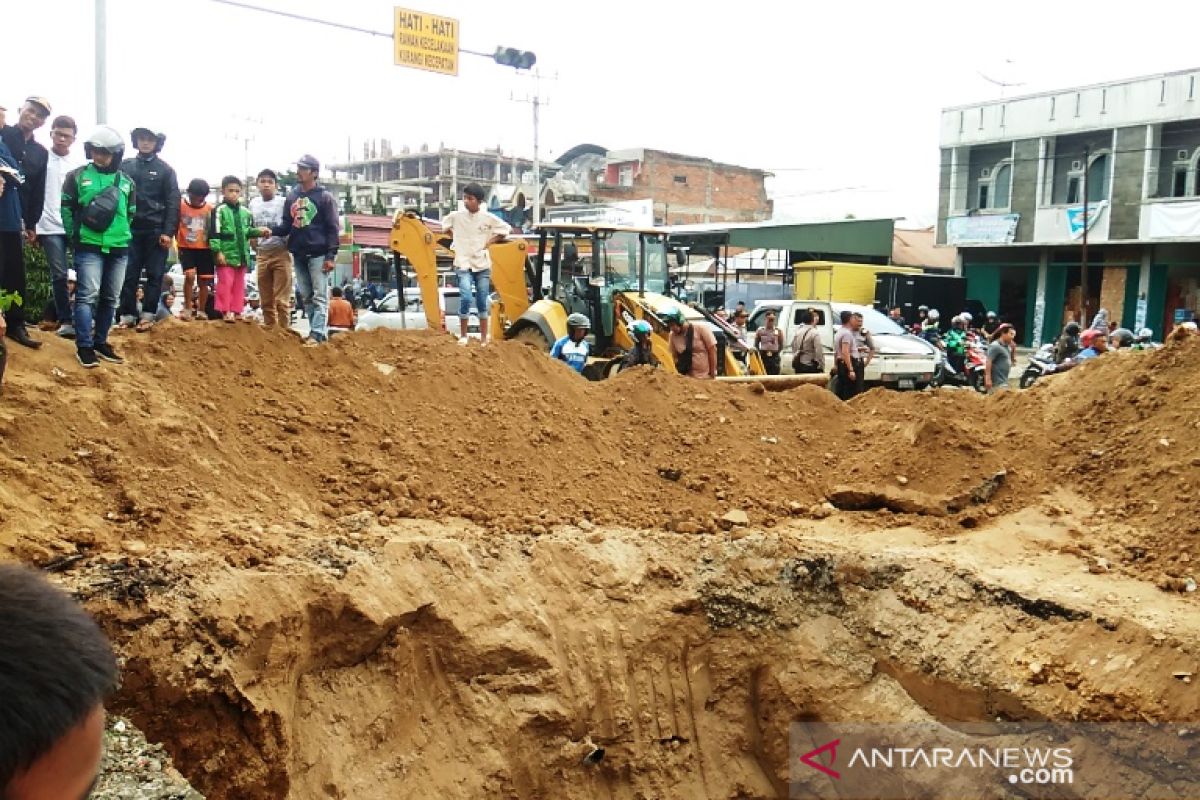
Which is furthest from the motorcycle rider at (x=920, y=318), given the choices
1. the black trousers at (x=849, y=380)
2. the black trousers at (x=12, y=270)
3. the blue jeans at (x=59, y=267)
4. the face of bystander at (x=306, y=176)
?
the black trousers at (x=12, y=270)

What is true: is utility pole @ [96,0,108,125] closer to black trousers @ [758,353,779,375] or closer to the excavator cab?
the excavator cab

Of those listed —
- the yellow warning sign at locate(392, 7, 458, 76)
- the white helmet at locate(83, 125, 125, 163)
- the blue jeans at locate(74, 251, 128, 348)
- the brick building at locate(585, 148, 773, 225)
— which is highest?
the brick building at locate(585, 148, 773, 225)

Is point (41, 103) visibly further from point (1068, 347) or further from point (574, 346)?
point (1068, 347)

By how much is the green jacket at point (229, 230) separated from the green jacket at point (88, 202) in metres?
1.75

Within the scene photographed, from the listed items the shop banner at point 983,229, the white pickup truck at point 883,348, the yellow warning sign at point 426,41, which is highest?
the yellow warning sign at point 426,41

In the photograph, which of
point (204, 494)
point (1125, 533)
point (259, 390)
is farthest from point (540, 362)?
point (1125, 533)

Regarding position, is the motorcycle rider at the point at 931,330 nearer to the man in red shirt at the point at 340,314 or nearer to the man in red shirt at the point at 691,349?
the man in red shirt at the point at 691,349

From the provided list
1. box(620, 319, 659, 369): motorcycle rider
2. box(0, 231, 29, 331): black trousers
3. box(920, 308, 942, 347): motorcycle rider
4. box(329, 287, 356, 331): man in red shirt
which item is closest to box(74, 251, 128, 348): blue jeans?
box(0, 231, 29, 331): black trousers

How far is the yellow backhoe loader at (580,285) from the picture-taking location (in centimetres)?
1186

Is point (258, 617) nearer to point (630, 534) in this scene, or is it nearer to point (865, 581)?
point (630, 534)

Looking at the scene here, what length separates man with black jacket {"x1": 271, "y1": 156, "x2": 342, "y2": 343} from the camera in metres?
8.48

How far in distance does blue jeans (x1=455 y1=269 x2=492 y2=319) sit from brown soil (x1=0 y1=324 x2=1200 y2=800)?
94.1 inches

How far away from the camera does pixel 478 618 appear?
5.51 metres

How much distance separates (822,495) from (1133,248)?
2338cm
